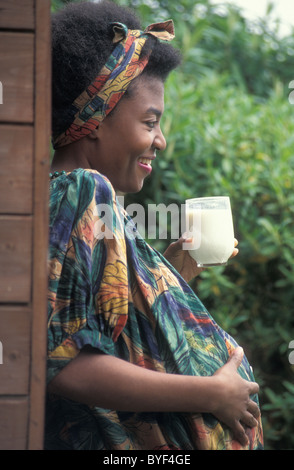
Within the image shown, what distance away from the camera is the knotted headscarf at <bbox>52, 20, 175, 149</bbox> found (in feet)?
6.54

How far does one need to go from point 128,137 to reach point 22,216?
652 millimetres

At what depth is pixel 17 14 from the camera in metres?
1.48

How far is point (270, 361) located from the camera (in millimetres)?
4035

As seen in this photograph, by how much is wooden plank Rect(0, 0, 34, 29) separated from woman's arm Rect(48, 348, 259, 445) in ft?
2.60

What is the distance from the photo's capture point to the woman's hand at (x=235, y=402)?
181 centimetres

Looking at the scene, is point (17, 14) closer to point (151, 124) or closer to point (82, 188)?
point (82, 188)

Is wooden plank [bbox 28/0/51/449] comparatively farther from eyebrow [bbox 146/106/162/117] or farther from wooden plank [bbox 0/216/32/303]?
eyebrow [bbox 146/106/162/117]

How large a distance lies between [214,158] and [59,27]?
216cm

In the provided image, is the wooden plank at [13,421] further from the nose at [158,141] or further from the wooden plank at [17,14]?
the nose at [158,141]

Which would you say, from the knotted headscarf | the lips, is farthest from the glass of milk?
the knotted headscarf

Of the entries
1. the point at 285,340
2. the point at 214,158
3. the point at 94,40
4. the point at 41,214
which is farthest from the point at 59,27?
the point at 285,340

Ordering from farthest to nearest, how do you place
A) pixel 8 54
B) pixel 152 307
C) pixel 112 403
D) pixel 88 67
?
1. pixel 88 67
2. pixel 152 307
3. pixel 112 403
4. pixel 8 54
